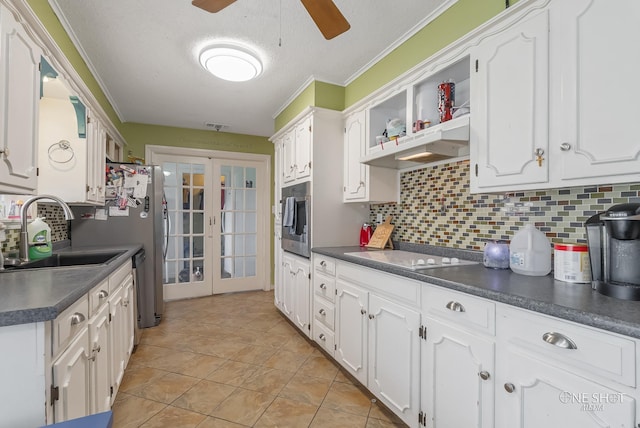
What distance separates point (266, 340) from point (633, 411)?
249 cm

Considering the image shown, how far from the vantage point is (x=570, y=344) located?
2.98 ft

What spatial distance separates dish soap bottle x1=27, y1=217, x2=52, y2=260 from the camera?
5.92ft

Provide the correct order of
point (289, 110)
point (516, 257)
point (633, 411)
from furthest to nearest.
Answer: point (289, 110) → point (516, 257) → point (633, 411)

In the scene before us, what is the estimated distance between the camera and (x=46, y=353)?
0.91 meters

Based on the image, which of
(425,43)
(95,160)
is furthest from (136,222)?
(425,43)

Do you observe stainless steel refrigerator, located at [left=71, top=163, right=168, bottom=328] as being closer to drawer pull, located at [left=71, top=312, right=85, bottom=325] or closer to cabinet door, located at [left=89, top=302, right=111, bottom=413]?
cabinet door, located at [left=89, top=302, right=111, bottom=413]

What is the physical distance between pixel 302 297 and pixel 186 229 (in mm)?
2294

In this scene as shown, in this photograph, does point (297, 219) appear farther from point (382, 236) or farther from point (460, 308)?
point (460, 308)

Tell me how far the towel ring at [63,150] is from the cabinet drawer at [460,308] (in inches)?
102

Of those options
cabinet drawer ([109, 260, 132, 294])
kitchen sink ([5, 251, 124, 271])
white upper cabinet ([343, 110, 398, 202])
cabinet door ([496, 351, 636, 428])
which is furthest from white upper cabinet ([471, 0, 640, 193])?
kitchen sink ([5, 251, 124, 271])

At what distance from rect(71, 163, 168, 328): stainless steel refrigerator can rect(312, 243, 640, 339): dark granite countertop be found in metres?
2.52

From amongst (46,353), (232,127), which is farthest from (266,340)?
(232,127)

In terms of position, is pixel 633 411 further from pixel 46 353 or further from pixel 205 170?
pixel 205 170

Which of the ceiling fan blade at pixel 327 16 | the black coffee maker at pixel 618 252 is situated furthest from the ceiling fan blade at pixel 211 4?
the black coffee maker at pixel 618 252
